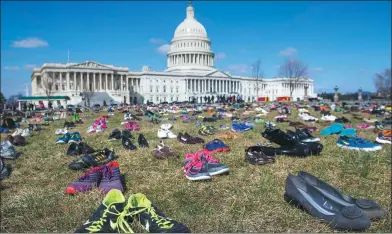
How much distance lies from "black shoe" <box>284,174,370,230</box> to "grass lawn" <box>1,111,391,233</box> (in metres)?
0.11

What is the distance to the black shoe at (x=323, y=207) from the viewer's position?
10.7ft

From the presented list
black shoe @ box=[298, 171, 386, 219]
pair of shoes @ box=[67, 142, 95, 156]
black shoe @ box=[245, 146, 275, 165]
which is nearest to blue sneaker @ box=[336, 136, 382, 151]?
black shoe @ box=[245, 146, 275, 165]

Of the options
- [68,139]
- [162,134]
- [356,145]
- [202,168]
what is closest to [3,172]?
[202,168]

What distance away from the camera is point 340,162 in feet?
20.5

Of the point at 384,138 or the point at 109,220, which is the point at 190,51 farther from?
the point at 109,220

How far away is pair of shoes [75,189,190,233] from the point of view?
3018 mm

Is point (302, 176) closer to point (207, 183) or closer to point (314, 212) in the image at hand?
point (314, 212)

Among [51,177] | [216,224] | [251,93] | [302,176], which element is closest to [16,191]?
[51,177]

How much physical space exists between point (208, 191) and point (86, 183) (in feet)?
6.39

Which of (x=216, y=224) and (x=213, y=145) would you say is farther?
(x=213, y=145)

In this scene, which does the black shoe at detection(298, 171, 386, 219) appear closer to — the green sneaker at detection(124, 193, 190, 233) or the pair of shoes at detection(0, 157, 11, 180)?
the green sneaker at detection(124, 193, 190, 233)

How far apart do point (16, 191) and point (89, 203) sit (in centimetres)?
185

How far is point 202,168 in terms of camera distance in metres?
5.28

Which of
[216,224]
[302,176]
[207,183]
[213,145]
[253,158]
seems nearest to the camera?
[216,224]
